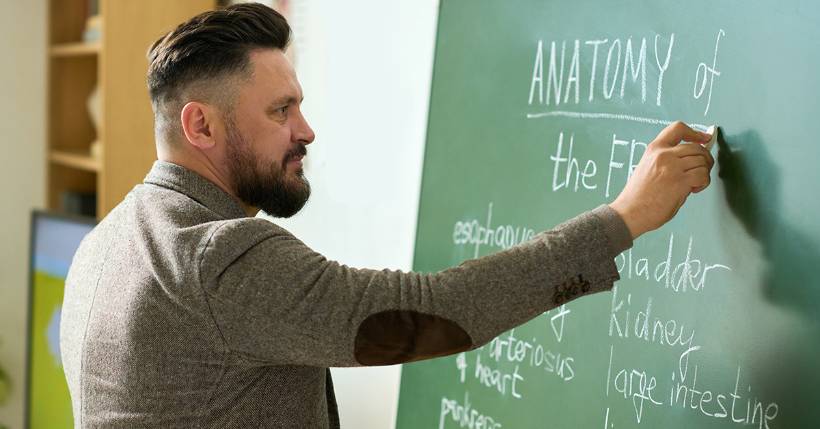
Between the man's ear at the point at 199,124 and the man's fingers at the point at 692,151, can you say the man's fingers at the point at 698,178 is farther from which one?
the man's ear at the point at 199,124

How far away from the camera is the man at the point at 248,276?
1.20 meters

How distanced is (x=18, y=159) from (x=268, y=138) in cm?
294

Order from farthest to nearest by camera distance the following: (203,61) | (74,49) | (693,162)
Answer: (74,49) < (203,61) < (693,162)

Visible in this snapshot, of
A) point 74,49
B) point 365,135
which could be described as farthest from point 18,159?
point 365,135

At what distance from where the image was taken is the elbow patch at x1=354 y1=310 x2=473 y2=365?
120 centimetres

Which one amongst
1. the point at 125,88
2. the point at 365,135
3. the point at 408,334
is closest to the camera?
the point at 408,334

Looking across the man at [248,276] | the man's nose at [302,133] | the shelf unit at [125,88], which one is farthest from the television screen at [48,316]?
the man's nose at [302,133]

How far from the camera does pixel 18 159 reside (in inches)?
157

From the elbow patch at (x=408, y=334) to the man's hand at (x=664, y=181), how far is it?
0.27 metres

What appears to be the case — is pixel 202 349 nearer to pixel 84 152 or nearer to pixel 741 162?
pixel 741 162

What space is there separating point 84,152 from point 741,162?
122 inches

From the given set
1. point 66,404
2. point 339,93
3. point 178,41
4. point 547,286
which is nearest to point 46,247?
point 66,404

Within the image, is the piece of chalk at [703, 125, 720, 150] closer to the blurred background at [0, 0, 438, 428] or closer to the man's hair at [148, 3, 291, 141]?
the man's hair at [148, 3, 291, 141]

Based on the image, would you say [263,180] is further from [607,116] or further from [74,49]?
[74,49]
